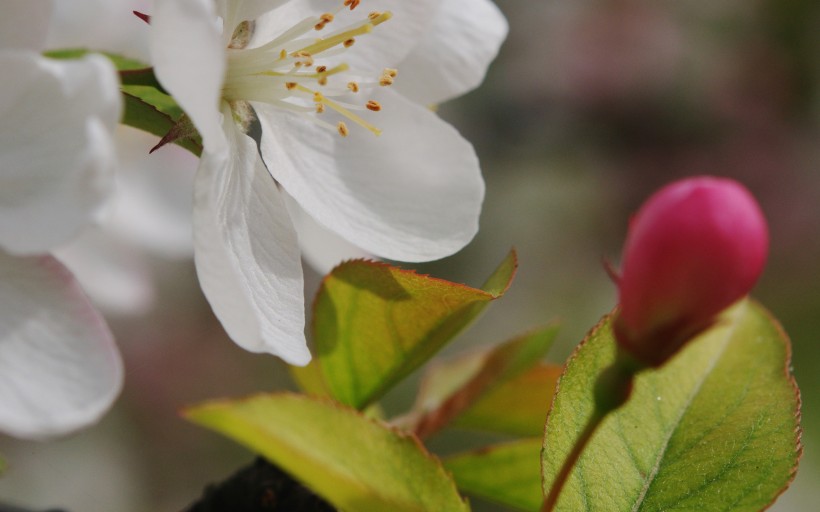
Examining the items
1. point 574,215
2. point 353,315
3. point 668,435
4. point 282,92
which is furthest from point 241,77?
point 574,215

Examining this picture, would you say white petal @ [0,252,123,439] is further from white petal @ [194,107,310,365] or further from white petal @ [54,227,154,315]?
white petal @ [54,227,154,315]

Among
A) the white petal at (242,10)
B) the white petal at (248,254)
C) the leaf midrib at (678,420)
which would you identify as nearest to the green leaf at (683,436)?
the leaf midrib at (678,420)

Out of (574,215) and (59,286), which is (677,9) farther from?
(59,286)

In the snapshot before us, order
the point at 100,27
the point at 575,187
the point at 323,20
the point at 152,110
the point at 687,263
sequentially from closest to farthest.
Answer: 1. the point at 687,263
2. the point at 152,110
3. the point at 323,20
4. the point at 100,27
5. the point at 575,187

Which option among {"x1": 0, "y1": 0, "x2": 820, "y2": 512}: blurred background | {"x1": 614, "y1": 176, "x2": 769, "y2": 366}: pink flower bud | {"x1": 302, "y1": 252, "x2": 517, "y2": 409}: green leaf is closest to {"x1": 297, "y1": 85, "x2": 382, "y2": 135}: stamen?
{"x1": 302, "y1": 252, "x2": 517, "y2": 409}: green leaf

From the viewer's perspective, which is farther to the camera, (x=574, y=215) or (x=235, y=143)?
(x=574, y=215)

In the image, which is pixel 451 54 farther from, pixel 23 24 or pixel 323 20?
pixel 23 24

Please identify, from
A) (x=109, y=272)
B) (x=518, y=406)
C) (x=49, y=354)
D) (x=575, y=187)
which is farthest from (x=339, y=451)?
(x=575, y=187)
